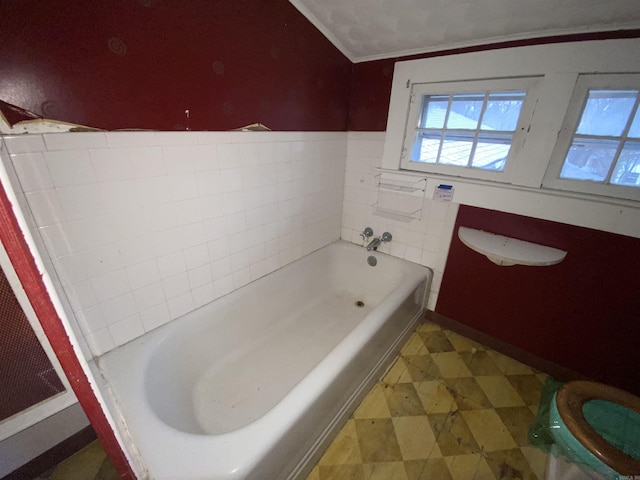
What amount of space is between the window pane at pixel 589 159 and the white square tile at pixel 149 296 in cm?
214

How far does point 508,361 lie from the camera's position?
171 cm

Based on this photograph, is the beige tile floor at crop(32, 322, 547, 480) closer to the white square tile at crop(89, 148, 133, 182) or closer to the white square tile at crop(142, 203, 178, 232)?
the white square tile at crop(142, 203, 178, 232)

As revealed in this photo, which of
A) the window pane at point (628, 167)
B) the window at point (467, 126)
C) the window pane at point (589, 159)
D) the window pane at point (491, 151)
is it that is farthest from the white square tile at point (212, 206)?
the window pane at point (628, 167)

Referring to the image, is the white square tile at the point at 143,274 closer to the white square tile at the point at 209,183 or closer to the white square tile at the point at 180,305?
the white square tile at the point at 180,305

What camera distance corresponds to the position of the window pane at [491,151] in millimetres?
1503

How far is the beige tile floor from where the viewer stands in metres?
1.15

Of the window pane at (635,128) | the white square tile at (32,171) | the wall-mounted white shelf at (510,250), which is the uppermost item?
the window pane at (635,128)

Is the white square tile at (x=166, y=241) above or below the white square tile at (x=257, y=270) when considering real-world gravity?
above

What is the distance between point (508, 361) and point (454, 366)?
38 cm

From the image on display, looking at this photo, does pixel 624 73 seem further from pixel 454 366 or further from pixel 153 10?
pixel 153 10

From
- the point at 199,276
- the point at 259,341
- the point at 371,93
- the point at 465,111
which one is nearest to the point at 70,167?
the point at 199,276

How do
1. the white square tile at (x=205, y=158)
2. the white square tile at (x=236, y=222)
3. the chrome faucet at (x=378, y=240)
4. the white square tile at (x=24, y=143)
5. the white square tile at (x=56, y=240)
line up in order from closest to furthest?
the white square tile at (x=24, y=143) → the white square tile at (x=56, y=240) → the white square tile at (x=205, y=158) → the white square tile at (x=236, y=222) → the chrome faucet at (x=378, y=240)

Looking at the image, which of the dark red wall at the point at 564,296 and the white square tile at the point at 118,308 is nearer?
the white square tile at the point at 118,308

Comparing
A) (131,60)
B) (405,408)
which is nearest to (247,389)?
(405,408)
